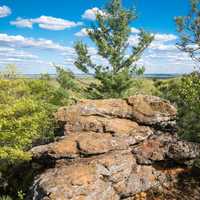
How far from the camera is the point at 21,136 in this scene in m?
23.5

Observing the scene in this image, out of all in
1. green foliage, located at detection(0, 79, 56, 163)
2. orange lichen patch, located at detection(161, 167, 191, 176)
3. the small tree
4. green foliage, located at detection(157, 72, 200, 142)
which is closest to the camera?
orange lichen patch, located at detection(161, 167, 191, 176)

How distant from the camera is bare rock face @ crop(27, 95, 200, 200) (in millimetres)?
18297

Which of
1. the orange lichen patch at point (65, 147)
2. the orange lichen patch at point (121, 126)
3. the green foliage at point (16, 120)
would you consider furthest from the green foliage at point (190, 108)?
the green foliage at point (16, 120)

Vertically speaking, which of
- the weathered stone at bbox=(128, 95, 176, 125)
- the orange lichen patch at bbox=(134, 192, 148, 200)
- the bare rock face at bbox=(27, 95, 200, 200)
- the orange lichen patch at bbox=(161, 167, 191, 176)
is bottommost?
the orange lichen patch at bbox=(134, 192, 148, 200)

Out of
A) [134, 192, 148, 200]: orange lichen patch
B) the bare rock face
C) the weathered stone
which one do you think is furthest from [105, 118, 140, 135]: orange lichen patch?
[134, 192, 148, 200]: orange lichen patch

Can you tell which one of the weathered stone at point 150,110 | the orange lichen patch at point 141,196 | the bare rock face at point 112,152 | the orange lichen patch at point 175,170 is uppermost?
the weathered stone at point 150,110

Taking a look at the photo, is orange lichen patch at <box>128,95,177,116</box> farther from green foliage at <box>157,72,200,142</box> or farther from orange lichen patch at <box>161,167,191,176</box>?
orange lichen patch at <box>161,167,191,176</box>

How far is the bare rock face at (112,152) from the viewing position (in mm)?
18297

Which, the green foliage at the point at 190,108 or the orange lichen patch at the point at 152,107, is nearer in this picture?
the green foliage at the point at 190,108

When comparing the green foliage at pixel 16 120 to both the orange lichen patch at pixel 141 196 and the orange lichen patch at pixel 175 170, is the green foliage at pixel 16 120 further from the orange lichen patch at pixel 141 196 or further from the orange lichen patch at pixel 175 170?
the orange lichen patch at pixel 175 170

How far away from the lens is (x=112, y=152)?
20.3 meters

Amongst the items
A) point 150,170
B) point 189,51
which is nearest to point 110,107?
point 150,170

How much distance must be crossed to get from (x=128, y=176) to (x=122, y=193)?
1035 mm

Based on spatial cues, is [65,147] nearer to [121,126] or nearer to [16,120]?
[121,126]
